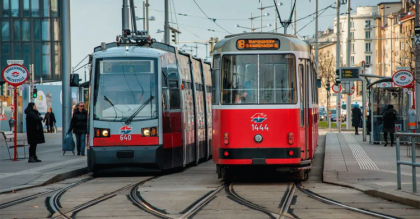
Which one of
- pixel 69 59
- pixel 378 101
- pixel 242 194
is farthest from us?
pixel 378 101

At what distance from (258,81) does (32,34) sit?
65.8 metres

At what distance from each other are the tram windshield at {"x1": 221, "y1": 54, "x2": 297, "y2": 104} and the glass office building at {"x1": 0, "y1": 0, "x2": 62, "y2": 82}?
6392 cm

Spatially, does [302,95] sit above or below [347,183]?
above

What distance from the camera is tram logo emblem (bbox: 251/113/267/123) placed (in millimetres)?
15562

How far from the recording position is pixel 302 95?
625 inches

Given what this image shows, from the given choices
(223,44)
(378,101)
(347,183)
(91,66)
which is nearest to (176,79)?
(91,66)

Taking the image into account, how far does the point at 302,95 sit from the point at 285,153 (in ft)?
4.03

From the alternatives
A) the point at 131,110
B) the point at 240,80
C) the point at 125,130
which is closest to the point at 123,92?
the point at 131,110

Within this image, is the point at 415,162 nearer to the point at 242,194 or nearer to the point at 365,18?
the point at 242,194

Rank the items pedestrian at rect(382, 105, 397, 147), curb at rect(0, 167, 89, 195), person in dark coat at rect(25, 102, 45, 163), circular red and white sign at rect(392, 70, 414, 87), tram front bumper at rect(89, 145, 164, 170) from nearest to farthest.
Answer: curb at rect(0, 167, 89, 195) → tram front bumper at rect(89, 145, 164, 170) → person in dark coat at rect(25, 102, 45, 163) → circular red and white sign at rect(392, 70, 414, 87) → pedestrian at rect(382, 105, 397, 147)

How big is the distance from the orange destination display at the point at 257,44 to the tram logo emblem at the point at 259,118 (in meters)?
1.32

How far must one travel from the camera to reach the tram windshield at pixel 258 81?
51.1 ft

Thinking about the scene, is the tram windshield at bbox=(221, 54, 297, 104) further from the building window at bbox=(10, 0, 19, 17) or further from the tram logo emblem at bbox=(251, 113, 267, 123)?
the building window at bbox=(10, 0, 19, 17)

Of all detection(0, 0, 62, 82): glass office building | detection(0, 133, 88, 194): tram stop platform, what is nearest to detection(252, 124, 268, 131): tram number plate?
detection(0, 133, 88, 194): tram stop platform
